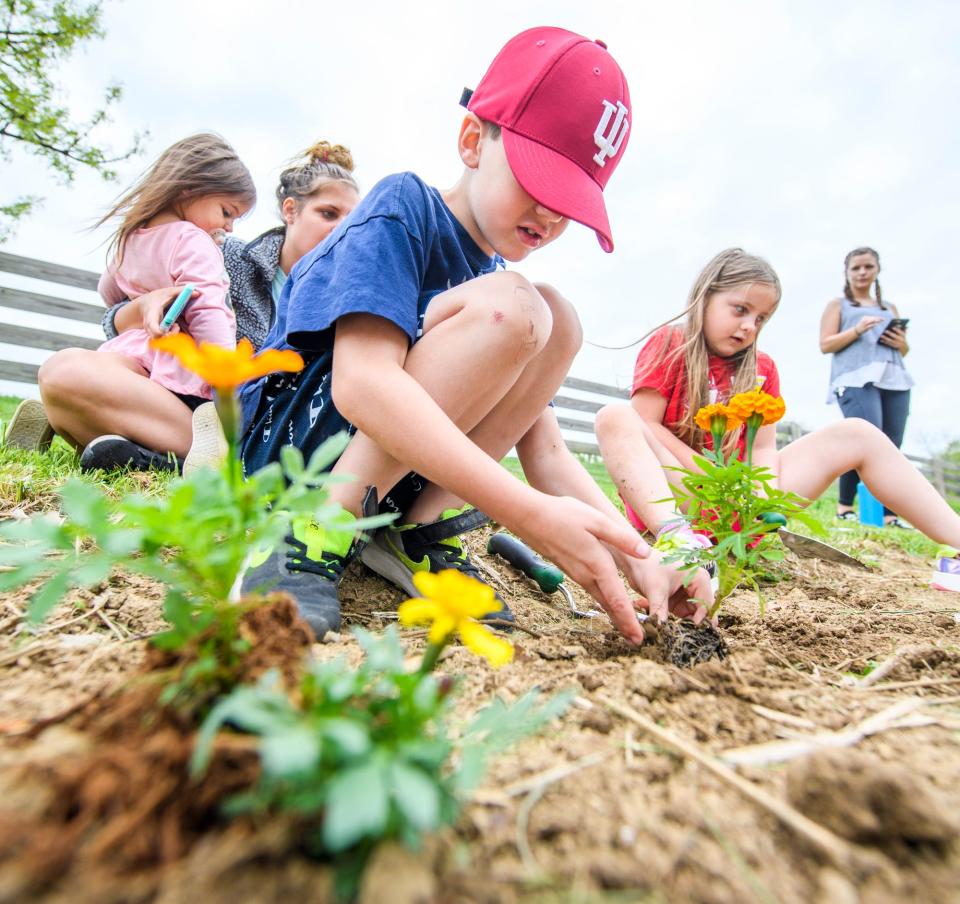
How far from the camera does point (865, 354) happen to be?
5.24 meters

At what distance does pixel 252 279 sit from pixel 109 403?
3.32 ft

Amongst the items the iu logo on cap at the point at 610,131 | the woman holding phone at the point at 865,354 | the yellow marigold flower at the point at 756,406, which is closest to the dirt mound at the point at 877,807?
the yellow marigold flower at the point at 756,406

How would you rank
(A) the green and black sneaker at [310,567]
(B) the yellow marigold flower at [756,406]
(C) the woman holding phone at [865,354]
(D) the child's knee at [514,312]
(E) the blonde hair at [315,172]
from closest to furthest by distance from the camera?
(A) the green and black sneaker at [310,567] → (B) the yellow marigold flower at [756,406] → (D) the child's knee at [514,312] → (E) the blonde hair at [315,172] → (C) the woman holding phone at [865,354]

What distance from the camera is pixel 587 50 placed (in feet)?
5.21

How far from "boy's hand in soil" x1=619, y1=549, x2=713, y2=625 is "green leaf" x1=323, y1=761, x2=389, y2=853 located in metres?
1.08

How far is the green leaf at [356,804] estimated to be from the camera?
0.32 meters

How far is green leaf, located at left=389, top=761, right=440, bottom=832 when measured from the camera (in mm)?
326

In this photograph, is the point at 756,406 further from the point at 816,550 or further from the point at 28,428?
the point at 28,428

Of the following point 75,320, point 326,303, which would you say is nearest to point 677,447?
point 326,303

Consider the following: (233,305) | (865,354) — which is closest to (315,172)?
(233,305)

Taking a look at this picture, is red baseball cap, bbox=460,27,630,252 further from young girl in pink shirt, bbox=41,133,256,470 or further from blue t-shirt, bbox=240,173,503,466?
young girl in pink shirt, bbox=41,133,256,470

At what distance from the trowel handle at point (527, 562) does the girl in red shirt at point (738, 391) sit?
0.75m

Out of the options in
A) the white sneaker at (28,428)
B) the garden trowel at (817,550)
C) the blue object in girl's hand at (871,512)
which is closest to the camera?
the white sneaker at (28,428)

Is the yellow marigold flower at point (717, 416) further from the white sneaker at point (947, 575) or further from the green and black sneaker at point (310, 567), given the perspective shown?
the white sneaker at point (947, 575)
